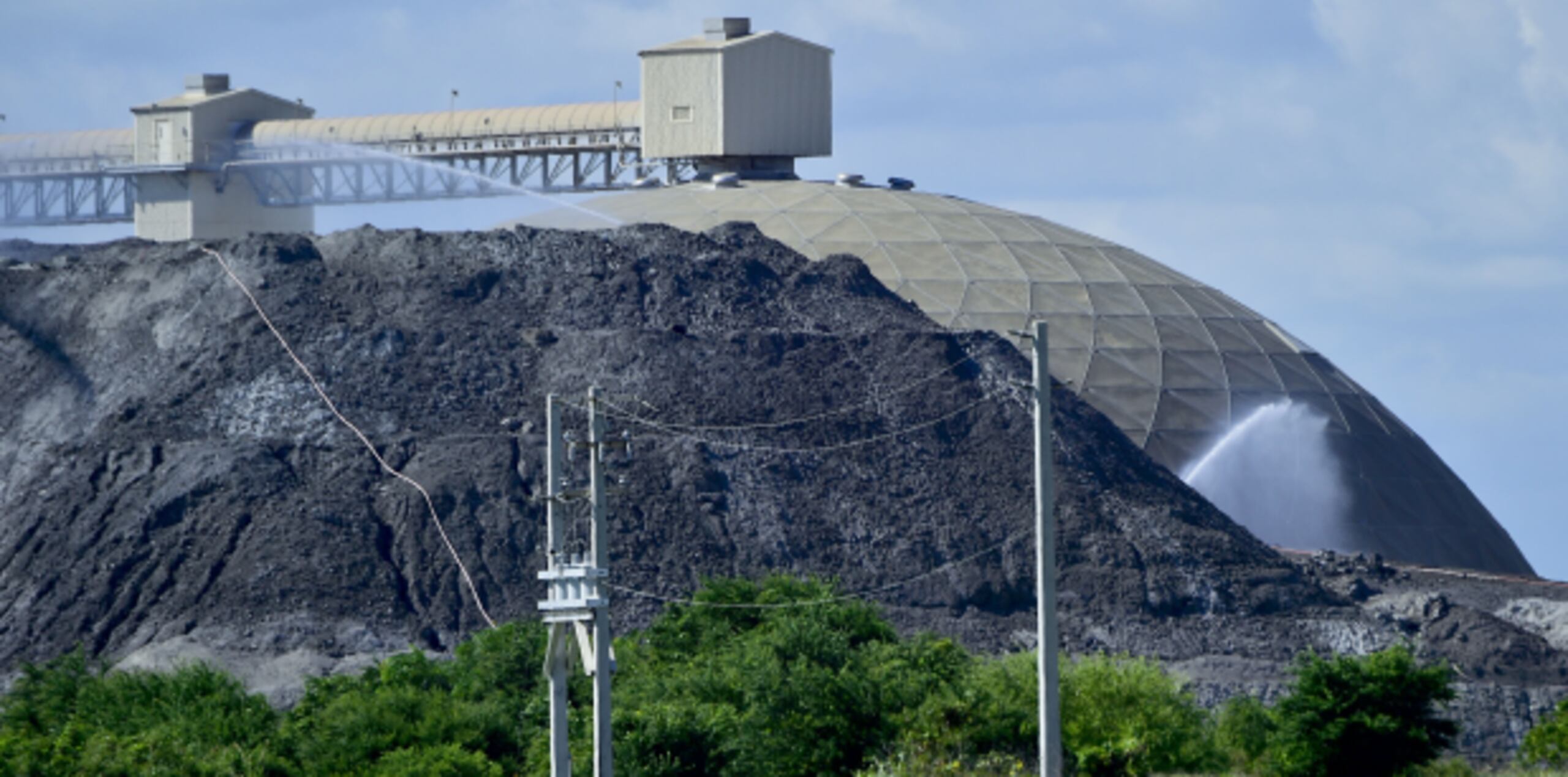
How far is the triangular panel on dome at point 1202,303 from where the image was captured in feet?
292

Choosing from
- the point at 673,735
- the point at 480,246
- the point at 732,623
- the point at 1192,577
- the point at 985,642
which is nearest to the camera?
the point at 673,735

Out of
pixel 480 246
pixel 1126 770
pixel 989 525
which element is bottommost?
pixel 1126 770

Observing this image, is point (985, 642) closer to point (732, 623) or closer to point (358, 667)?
point (732, 623)

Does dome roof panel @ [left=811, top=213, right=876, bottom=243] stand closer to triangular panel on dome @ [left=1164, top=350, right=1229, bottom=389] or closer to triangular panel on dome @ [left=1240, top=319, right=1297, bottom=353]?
triangular panel on dome @ [left=1164, top=350, right=1229, bottom=389]

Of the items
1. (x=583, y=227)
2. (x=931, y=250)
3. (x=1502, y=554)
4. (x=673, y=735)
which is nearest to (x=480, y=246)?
(x=583, y=227)

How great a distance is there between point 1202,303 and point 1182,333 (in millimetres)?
3932

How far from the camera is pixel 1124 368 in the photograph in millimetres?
82938

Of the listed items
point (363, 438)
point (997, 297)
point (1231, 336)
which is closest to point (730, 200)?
point (997, 297)

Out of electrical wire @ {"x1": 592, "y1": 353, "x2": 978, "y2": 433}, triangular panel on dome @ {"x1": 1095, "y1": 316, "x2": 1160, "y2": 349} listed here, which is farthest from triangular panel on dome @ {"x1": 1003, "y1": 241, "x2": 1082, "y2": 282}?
electrical wire @ {"x1": 592, "y1": 353, "x2": 978, "y2": 433}

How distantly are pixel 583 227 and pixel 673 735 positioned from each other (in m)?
42.6

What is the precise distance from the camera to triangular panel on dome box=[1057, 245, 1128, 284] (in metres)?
87.9

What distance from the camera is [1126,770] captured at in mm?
44812

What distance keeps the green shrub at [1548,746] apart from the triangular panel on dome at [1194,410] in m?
28.3

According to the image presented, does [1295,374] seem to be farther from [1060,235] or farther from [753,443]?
[753,443]
